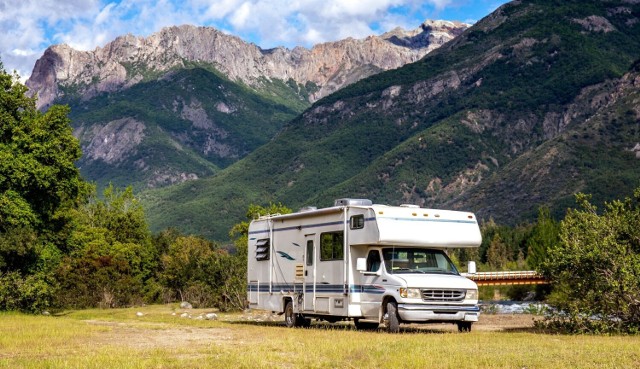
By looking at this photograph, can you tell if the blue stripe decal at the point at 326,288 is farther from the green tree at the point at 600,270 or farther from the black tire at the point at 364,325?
the green tree at the point at 600,270

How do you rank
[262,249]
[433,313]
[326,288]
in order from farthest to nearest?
[262,249]
[326,288]
[433,313]

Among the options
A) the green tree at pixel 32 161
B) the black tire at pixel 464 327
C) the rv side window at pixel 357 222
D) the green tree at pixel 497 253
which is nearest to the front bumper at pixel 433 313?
the black tire at pixel 464 327

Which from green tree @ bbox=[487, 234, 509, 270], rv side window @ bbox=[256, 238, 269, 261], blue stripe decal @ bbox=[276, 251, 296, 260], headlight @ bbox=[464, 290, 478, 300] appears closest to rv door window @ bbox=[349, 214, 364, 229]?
headlight @ bbox=[464, 290, 478, 300]

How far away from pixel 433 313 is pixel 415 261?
1846mm

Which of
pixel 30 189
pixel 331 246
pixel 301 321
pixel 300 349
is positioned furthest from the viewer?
pixel 30 189

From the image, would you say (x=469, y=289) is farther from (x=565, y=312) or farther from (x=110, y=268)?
(x=110, y=268)

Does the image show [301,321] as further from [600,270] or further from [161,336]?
[600,270]

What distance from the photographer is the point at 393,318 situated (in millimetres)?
23469

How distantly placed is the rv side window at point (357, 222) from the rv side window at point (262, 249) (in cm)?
546

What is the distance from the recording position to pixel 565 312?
25.0m

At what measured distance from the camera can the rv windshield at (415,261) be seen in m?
24.2

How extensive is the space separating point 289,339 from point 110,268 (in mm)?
35423

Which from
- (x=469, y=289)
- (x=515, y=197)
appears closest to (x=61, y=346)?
(x=469, y=289)

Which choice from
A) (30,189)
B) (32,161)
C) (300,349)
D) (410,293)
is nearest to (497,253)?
(30,189)
